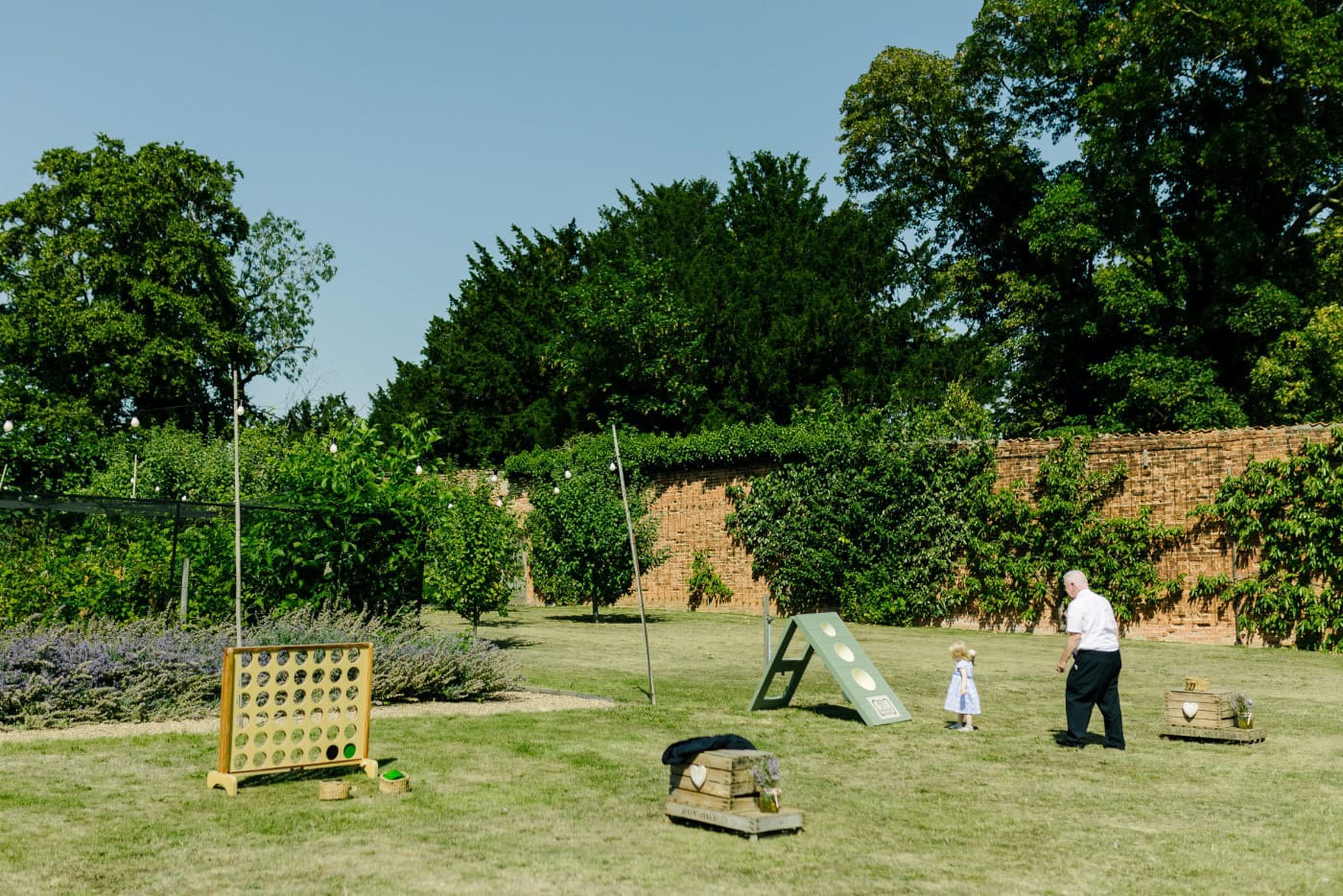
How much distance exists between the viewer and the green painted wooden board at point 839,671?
1138cm

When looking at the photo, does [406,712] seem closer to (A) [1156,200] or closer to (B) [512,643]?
(B) [512,643]

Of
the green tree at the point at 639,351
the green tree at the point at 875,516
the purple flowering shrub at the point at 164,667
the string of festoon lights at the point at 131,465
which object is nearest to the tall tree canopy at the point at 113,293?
the string of festoon lights at the point at 131,465

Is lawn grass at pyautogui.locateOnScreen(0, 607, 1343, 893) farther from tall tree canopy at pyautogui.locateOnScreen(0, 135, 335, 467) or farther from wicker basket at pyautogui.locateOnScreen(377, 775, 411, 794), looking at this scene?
tall tree canopy at pyautogui.locateOnScreen(0, 135, 335, 467)

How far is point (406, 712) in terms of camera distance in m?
11.6

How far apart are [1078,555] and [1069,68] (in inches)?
545

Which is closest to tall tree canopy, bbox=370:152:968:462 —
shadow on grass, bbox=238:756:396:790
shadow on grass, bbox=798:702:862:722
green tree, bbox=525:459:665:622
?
green tree, bbox=525:459:665:622

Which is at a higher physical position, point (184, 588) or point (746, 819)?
point (184, 588)

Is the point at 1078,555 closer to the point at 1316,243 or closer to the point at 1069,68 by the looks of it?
the point at 1316,243

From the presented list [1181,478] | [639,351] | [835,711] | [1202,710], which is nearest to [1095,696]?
[1202,710]

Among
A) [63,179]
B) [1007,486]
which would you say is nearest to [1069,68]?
[1007,486]

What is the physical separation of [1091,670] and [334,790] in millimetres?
6208

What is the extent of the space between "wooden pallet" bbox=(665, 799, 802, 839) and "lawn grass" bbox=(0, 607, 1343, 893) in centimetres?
7

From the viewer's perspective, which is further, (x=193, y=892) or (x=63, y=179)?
(x=63, y=179)

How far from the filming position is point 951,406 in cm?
3294
